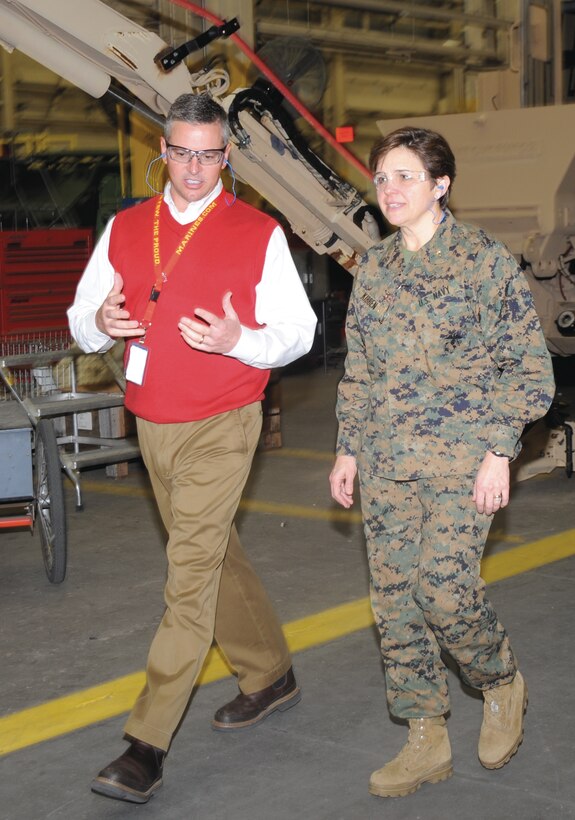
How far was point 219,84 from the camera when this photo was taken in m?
7.30

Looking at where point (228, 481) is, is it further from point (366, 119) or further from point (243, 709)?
point (366, 119)

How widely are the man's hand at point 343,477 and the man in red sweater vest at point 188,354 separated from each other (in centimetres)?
29

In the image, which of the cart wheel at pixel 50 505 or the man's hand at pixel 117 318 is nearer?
the man's hand at pixel 117 318

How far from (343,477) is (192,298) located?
2.17 feet

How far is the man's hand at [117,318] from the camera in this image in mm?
3344

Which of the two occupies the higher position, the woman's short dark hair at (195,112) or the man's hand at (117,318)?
the woman's short dark hair at (195,112)

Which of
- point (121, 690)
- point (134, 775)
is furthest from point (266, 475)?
point (134, 775)

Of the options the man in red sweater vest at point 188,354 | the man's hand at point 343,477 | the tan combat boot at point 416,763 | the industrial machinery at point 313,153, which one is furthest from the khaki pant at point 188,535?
the industrial machinery at point 313,153

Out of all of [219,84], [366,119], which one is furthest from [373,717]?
[366,119]

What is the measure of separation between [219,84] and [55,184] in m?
4.66

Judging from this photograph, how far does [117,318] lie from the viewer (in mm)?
3348

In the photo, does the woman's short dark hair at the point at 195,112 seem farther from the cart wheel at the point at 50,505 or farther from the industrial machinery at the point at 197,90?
the industrial machinery at the point at 197,90

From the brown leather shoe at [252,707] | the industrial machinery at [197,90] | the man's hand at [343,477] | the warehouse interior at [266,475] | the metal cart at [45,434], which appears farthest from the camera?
the industrial machinery at [197,90]

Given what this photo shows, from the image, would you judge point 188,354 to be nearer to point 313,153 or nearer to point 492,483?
point 492,483
